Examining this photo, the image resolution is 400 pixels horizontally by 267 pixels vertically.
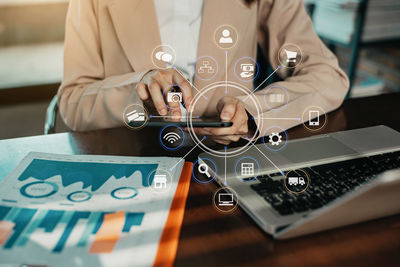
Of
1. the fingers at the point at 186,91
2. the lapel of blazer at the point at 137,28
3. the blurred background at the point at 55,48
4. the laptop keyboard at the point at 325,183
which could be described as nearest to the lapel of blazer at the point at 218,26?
the lapel of blazer at the point at 137,28

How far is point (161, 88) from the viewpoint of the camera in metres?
0.67

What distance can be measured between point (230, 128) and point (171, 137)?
0.46 feet

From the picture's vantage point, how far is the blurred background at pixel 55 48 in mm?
1888

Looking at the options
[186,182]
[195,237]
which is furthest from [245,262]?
[186,182]

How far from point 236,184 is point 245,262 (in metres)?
0.13

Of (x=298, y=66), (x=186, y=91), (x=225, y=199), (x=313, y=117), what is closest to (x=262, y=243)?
(x=225, y=199)

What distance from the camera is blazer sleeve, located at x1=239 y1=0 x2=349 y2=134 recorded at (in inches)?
30.3

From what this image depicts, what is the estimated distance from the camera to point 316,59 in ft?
2.86

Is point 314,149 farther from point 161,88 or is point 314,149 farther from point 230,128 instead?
point 161,88

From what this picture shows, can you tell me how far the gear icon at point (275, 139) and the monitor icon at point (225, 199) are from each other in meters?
0.19

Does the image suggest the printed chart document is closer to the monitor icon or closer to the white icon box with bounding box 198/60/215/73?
the monitor icon

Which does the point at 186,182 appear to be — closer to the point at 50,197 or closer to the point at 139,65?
the point at 50,197

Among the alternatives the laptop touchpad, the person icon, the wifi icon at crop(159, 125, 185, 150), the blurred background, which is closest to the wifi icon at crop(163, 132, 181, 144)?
the wifi icon at crop(159, 125, 185, 150)

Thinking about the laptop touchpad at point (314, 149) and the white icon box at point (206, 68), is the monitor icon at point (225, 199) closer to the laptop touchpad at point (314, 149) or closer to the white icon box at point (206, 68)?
the laptop touchpad at point (314, 149)
